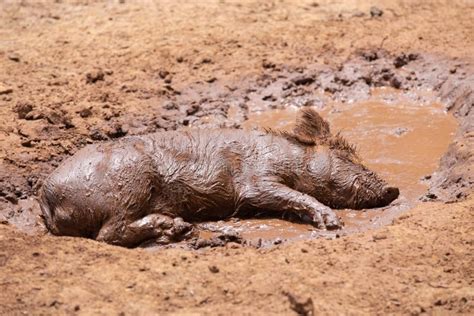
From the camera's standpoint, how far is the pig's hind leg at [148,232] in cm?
760

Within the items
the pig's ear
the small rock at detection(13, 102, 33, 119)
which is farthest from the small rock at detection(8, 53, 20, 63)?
the pig's ear

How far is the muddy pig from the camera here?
25.3 ft

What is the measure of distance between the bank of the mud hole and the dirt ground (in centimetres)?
2

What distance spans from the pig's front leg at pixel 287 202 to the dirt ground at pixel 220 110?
2.26 feet

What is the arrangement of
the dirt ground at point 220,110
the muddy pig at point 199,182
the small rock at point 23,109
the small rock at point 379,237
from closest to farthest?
the dirt ground at point 220,110 → the small rock at point 379,237 → the muddy pig at point 199,182 → the small rock at point 23,109

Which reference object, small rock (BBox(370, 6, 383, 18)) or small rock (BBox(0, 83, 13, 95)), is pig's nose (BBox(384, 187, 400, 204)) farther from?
small rock (BBox(370, 6, 383, 18))

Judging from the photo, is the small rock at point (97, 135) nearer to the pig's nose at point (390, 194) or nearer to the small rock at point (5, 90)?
the small rock at point (5, 90)

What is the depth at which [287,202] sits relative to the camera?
8.11 metres

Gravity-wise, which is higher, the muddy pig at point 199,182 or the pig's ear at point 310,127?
the pig's ear at point 310,127

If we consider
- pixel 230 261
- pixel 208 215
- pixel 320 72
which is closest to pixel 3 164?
pixel 208 215

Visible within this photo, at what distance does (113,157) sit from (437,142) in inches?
145

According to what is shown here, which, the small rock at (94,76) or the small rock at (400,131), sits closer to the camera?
the small rock at (400,131)

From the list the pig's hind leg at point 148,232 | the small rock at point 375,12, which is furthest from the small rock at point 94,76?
the small rock at point 375,12

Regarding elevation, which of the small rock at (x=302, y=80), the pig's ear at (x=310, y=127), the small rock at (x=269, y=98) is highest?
the pig's ear at (x=310, y=127)
